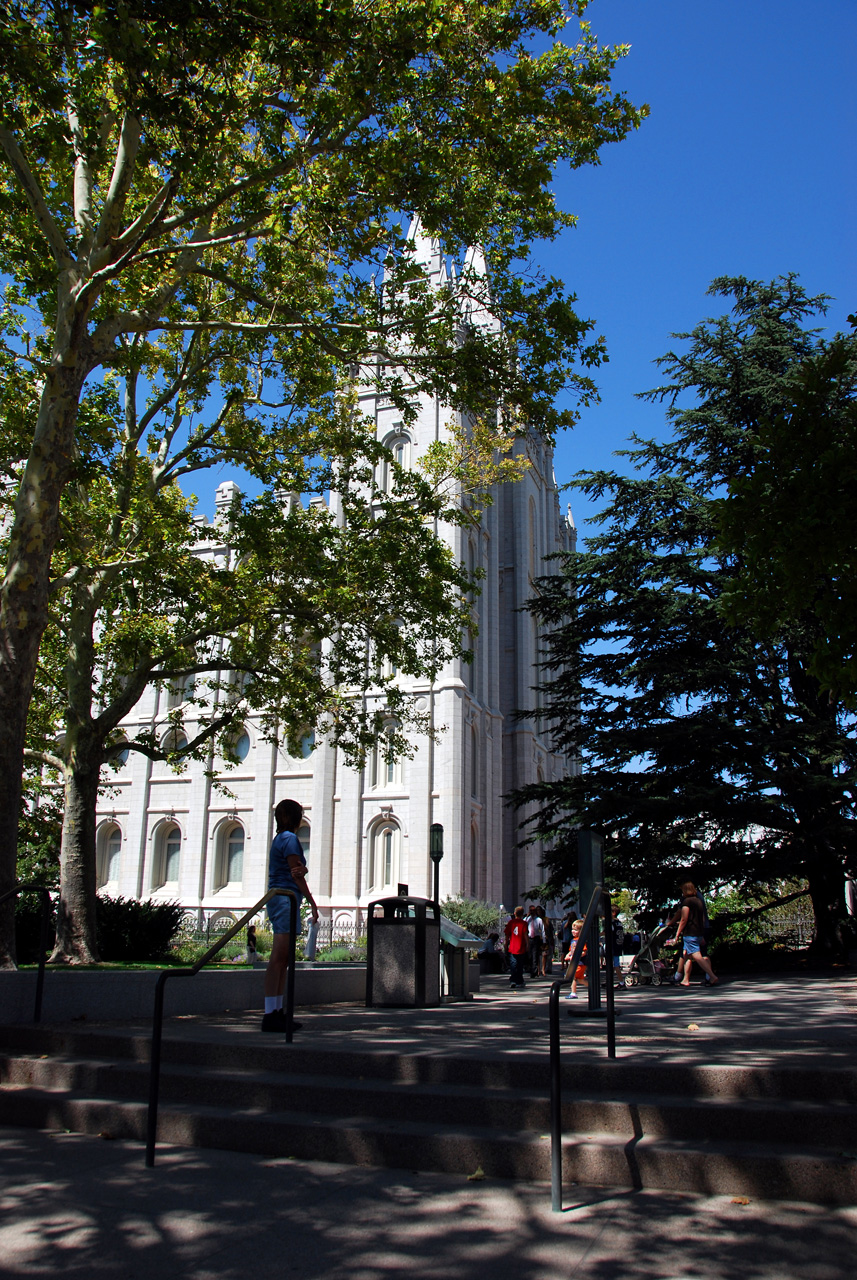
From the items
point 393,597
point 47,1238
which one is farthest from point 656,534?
point 47,1238

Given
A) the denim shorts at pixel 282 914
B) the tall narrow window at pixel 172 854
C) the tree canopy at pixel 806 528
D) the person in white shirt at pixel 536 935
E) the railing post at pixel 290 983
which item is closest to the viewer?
the railing post at pixel 290 983

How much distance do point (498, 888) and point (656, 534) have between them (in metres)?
23.7

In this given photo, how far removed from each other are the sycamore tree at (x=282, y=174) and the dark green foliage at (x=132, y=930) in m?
7.87

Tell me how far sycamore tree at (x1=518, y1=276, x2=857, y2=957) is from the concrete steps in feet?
46.3

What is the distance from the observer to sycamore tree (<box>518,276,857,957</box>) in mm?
19516

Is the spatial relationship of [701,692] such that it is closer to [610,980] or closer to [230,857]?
[610,980]

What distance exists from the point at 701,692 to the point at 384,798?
19978mm

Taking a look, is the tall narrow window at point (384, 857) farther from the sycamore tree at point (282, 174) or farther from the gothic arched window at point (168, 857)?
the sycamore tree at point (282, 174)

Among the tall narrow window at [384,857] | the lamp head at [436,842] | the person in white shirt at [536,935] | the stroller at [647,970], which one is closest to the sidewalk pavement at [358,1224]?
the stroller at [647,970]

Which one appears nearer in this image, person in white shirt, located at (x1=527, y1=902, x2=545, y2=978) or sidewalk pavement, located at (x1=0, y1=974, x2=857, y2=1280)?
sidewalk pavement, located at (x1=0, y1=974, x2=857, y2=1280)

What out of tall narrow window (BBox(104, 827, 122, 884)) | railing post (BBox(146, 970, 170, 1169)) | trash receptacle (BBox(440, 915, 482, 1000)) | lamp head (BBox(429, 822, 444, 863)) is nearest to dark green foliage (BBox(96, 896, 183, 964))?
lamp head (BBox(429, 822, 444, 863))

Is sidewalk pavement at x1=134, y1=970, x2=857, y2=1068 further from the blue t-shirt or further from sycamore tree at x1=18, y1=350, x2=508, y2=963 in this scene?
sycamore tree at x1=18, y1=350, x2=508, y2=963

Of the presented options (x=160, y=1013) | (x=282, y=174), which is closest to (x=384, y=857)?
(x=282, y=174)

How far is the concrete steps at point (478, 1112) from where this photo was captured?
4172 millimetres
